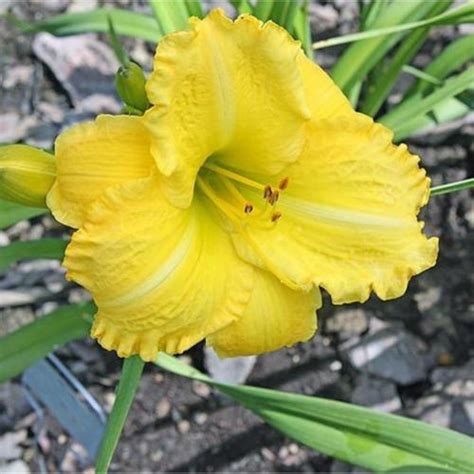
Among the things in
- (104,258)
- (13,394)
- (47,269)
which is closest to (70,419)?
(13,394)

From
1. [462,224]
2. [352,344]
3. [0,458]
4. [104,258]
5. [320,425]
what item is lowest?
[0,458]

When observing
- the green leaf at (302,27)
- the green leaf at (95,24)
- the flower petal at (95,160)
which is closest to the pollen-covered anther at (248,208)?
the flower petal at (95,160)

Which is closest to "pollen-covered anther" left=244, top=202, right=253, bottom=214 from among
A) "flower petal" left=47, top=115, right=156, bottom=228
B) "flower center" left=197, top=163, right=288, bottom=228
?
"flower center" left=197, top=163, right=288, bottom=228

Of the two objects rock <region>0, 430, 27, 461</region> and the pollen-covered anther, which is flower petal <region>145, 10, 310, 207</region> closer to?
the pollen-covered anther

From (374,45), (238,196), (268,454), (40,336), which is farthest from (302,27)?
(268,454)

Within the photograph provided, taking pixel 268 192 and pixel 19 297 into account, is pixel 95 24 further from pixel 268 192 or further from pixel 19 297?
pixel 268 192

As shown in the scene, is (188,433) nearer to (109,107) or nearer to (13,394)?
(13,394)

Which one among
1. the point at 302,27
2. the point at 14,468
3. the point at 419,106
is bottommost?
the point at 14,468
